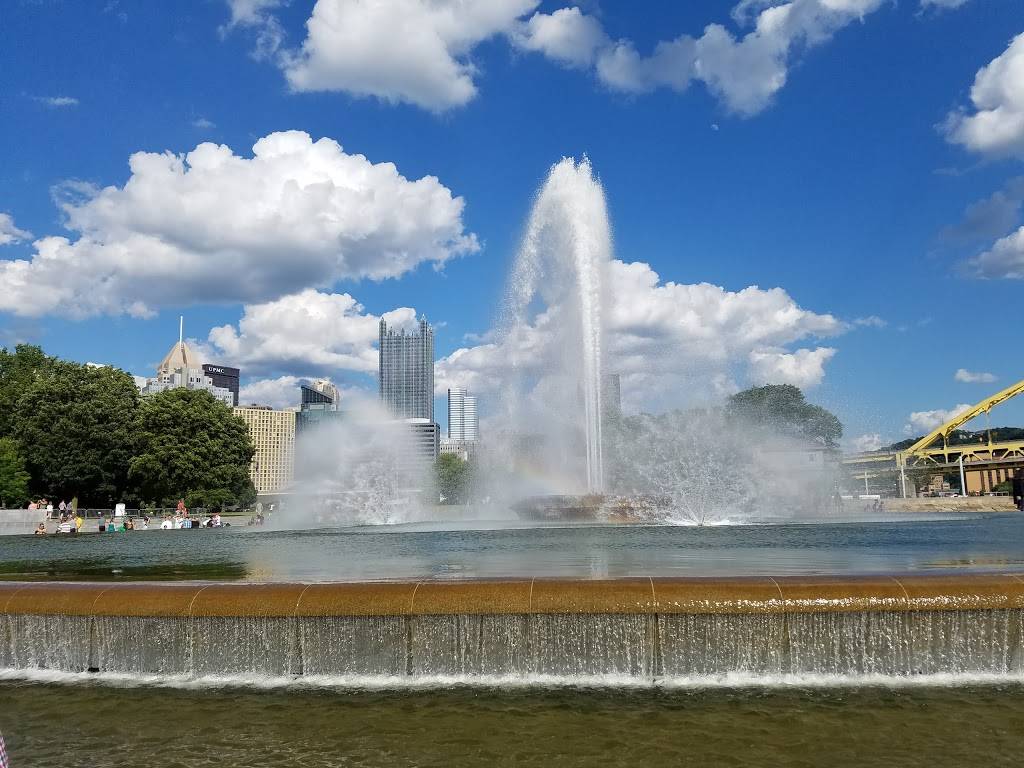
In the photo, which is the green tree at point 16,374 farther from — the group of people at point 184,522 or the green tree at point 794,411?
the green tree at point 794,411

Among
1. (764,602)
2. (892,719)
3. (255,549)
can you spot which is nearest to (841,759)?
(892,719)

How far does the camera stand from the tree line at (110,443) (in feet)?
169

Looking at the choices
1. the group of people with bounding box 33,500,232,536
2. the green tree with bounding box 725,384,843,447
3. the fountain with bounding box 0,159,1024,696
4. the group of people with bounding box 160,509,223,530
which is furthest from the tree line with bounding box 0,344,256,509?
the green tree with bounding box 725,384,843,447

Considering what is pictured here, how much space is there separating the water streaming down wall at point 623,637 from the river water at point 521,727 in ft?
1.49

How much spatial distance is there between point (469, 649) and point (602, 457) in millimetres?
28828

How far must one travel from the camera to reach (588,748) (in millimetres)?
5996

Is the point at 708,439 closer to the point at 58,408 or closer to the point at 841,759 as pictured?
the point at 841,759

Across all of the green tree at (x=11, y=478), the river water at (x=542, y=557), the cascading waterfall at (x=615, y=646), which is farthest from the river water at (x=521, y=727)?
the green tree at (x=11, y=478)

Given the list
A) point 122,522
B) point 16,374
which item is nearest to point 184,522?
point 122,522

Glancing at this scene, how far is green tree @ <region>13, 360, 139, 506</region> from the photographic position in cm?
5147

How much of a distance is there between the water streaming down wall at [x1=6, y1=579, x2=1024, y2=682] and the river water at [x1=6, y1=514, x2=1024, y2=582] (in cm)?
172

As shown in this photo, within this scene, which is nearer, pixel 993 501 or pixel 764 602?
pixel 764 602

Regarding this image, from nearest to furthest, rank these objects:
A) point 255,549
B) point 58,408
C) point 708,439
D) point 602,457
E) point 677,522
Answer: point 255,549, point 677,522, point 602,457, point 708,439, point 58,408

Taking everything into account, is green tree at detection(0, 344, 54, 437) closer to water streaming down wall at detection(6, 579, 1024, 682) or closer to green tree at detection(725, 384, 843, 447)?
water streaming down wall at detection(6, 579, 1024, 682)
